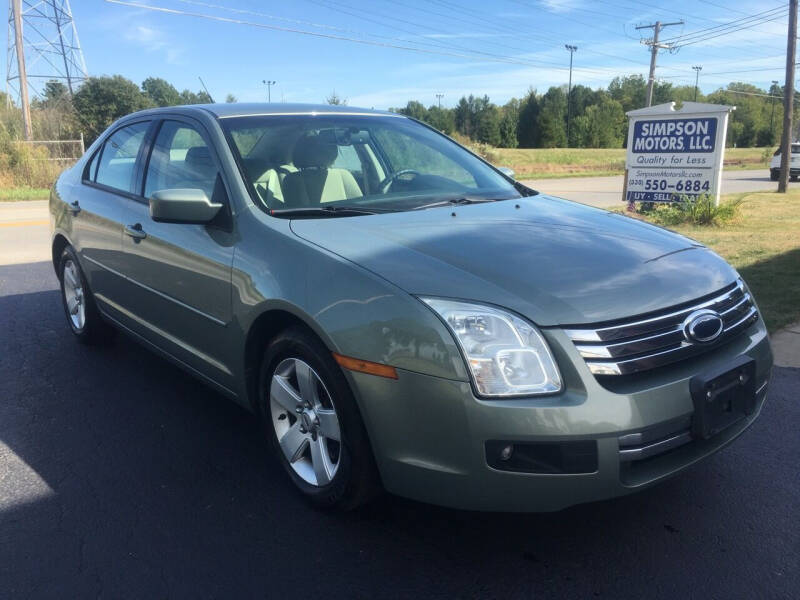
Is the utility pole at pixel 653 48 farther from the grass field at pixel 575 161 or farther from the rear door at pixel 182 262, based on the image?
the rear door at pixel 182 262

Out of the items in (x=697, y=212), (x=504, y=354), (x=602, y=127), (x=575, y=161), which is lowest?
(x=575, y=161)

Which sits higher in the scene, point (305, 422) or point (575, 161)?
point (305, 422)

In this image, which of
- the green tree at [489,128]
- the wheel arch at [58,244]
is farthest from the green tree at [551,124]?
the wheel arch at [58,244]

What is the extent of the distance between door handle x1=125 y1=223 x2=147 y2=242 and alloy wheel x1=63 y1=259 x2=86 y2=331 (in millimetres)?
1247

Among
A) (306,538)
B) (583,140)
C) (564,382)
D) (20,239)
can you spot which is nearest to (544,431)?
(564,382)

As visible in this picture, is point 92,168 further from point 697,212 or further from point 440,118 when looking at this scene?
point 440,118

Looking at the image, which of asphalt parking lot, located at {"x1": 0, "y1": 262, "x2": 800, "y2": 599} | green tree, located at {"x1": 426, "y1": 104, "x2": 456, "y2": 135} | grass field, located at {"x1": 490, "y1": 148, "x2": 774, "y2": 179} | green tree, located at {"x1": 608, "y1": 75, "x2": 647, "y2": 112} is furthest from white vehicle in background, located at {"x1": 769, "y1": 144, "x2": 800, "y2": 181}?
green tree, located at {"x1": 608, "y1": 75, "x2": 647, "y2": 112}

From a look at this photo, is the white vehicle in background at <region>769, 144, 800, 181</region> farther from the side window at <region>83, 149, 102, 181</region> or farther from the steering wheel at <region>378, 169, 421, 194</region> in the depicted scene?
the side window at <region>83, 149, 102, 181</region>

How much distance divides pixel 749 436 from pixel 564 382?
1.93 metres

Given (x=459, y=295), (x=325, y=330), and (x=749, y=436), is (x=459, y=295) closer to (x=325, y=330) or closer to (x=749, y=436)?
(x=325, y=330)

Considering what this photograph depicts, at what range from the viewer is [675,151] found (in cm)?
1176

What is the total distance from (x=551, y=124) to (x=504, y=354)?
8277 centimetres

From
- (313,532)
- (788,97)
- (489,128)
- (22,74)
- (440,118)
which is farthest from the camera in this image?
(489,128)

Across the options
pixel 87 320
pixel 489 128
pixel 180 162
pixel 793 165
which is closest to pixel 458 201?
pixel 180 162
